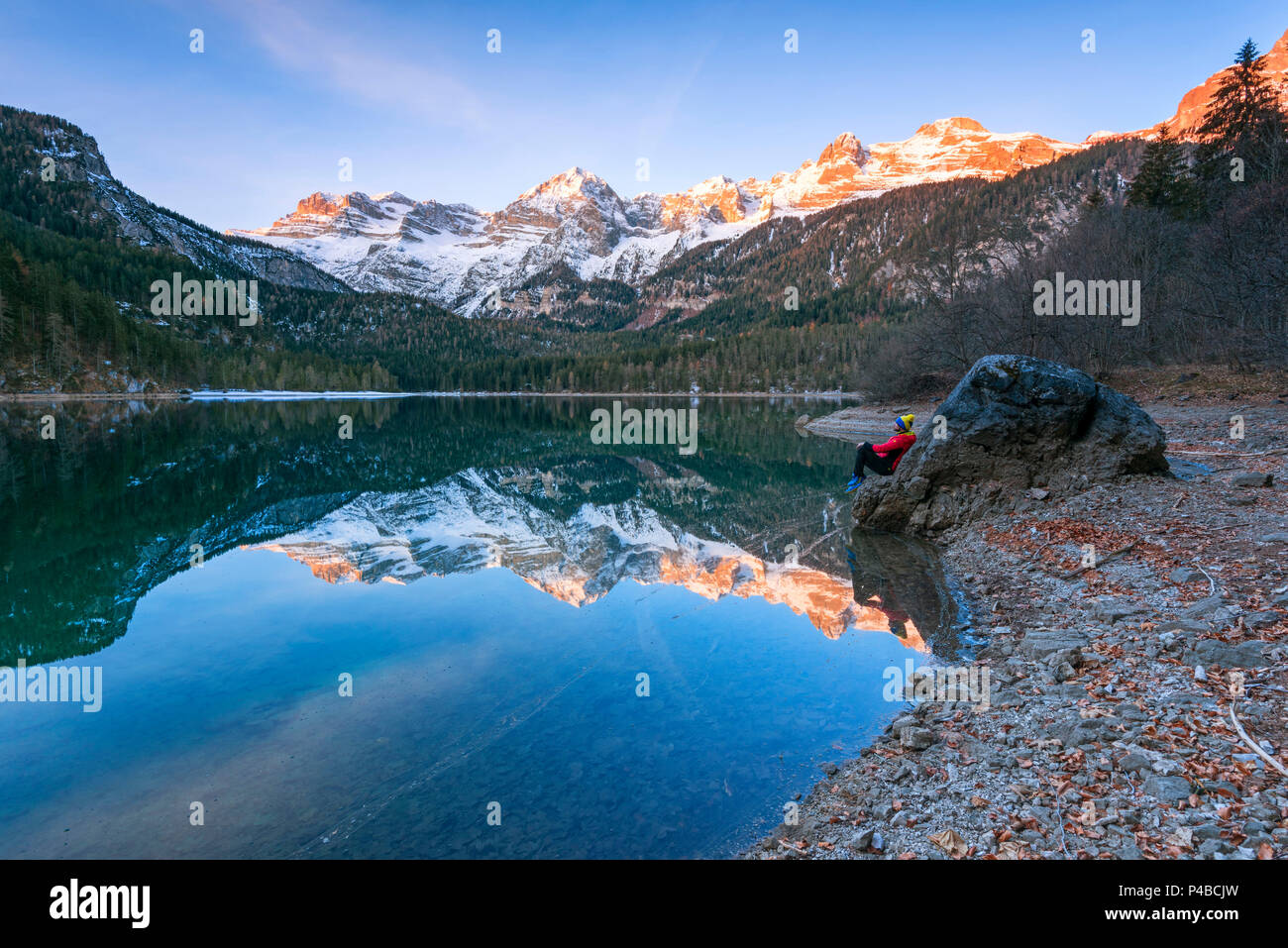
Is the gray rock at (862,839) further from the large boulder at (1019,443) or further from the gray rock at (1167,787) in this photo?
the large boulder at (1019,443)

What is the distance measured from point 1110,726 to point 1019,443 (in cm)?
1236

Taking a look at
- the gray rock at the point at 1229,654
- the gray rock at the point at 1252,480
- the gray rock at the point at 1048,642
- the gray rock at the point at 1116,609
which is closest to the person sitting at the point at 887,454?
the gray rock at the point at 1252,480

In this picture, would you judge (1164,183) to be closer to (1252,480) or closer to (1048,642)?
(1252,480)

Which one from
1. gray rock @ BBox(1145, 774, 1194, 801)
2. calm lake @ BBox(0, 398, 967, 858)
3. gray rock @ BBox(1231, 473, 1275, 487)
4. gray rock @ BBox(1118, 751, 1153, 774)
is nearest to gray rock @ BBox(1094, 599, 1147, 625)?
calm lake @ BBox(0, 398, 967, 858)

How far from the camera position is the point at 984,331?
4412cm

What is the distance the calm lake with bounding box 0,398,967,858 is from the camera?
6.04m

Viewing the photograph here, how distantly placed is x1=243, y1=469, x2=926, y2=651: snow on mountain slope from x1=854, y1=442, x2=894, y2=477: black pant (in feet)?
17.8

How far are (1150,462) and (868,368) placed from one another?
165ft

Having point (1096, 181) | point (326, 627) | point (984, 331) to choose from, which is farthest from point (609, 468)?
Answer: point (1096, 181)

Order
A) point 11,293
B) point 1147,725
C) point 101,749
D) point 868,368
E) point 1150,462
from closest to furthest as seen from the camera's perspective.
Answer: point 1147,725 < point 101,749 < point 1150,462 < point 868,368 < point 11,293

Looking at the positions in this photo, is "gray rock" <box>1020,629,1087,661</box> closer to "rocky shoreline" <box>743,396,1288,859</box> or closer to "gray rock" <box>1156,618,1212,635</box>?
"rocky shoreline" <box>743,396,1288,859</box>

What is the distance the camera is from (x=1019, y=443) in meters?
16.6

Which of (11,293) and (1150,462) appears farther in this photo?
(11,293)
